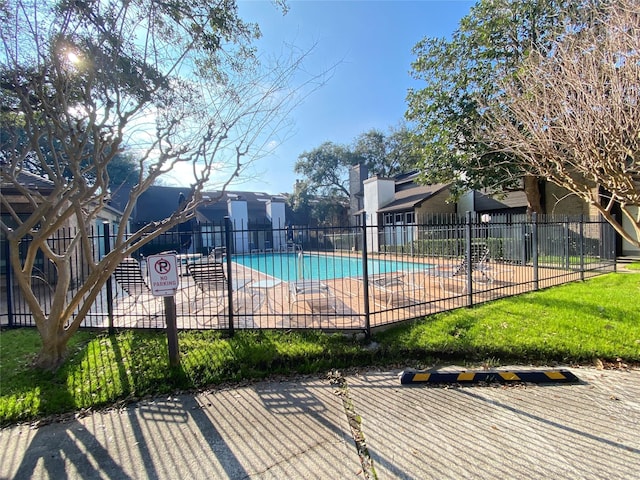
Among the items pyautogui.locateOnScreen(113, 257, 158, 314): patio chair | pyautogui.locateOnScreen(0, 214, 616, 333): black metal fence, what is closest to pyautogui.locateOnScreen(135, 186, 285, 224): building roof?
pyautogui.locateOnScreen(0, 214, 616, 333): black metal fence

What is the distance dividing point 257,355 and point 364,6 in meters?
7.96

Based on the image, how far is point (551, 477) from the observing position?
221cm

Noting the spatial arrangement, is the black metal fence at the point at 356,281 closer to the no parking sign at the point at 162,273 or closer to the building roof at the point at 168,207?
the no parking sign at the point at 162,273

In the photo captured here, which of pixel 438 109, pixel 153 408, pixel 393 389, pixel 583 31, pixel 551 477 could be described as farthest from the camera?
pixel 438 109

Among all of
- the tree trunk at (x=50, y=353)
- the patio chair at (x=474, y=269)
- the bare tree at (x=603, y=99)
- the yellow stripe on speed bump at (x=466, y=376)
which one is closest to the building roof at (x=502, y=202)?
the patio chair at (x=474, y=269)

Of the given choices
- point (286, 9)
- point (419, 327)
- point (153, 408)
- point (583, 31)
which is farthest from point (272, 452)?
point (583, 31)

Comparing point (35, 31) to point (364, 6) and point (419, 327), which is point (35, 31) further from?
point (419, 327)

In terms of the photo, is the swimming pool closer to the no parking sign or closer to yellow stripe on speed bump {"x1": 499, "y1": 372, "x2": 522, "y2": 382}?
the no parking sign

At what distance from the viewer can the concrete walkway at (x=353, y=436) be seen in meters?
2.36

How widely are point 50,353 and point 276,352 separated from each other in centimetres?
298

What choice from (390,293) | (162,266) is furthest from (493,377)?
(162,266)

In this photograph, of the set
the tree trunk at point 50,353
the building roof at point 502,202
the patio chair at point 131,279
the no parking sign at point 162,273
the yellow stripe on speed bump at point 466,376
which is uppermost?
the building roof at point 502,202

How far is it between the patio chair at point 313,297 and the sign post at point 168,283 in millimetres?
2454

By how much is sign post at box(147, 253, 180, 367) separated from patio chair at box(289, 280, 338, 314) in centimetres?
245
